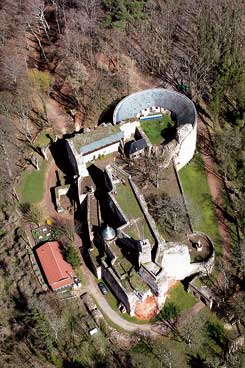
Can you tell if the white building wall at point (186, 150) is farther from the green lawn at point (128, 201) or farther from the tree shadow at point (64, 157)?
the tree shadow at point (64, 157)

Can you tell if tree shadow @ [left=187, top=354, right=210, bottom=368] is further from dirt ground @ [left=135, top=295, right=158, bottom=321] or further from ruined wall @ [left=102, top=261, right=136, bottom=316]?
ruined wall @ [left=102, top=261, right=136, bottom=316]

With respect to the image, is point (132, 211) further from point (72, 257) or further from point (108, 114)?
point (108, 114)

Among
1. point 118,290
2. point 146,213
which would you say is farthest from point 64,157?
point 118,290

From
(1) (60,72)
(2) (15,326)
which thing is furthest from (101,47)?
(2) (15,326)

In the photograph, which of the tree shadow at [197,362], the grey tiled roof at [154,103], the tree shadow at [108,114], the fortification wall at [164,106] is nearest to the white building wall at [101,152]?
the fortification wall at [164,106]

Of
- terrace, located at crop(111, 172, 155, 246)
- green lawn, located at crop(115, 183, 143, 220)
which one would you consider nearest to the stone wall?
terrace, located at crop(111, 172, 155, 246)
